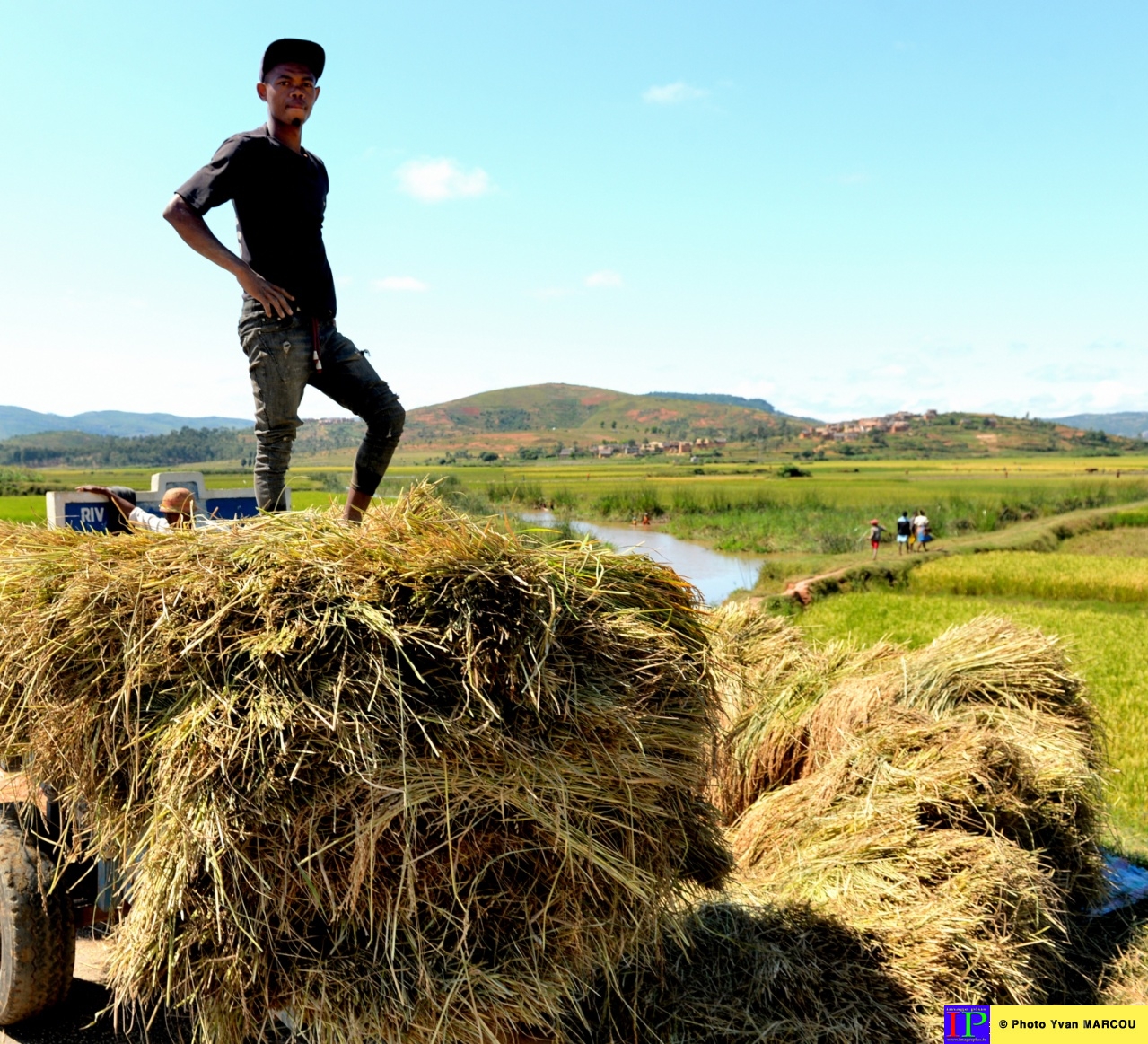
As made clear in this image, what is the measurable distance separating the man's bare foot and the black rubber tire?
5.62ft

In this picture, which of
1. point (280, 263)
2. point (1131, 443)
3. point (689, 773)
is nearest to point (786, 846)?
point (689, 773)

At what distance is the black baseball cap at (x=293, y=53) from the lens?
3.29 metres

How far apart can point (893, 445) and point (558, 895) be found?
527 ft

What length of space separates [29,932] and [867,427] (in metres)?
194

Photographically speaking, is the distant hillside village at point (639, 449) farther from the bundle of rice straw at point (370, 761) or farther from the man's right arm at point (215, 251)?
the bundle of rice straw at point (370, 761)

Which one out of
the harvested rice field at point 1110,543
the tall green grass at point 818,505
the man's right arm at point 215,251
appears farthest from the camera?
the tall green grass at point 818,505

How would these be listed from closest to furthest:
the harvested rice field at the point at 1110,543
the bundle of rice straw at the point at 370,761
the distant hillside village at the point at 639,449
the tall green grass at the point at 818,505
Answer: the bundle of rice straw at the point at 370,761, the harvested rice field at the point at 1110,543, the tall green grass at the point at 818,505, the distant hillside village at the point at 639,449

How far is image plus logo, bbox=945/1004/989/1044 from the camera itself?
3.49 meters

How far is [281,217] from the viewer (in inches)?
133

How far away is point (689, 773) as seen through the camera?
258cm

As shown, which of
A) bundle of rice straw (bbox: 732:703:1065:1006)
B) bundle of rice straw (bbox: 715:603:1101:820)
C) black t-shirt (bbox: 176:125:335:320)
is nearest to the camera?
black t-shirt (bbox: 176:125:335:320)

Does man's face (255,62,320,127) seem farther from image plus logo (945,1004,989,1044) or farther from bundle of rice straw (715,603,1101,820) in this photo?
image plus logo (945,1004,989,1044)

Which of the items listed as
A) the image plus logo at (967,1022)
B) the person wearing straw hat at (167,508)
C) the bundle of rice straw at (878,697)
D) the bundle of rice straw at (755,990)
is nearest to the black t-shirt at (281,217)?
the person wearing straw hat at (167,508)

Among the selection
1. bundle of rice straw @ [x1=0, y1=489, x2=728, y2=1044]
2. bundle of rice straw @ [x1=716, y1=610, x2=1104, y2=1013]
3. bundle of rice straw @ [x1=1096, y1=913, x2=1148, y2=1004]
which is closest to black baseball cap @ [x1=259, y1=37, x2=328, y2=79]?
bundle of rice straw @ [x1=0, y1=489, x2=728, y2=1044]
